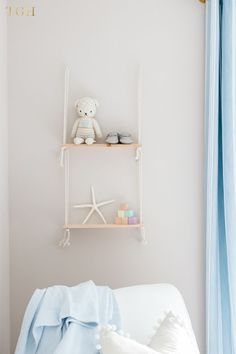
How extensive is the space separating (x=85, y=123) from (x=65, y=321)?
1195 mm

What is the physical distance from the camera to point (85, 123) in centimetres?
293

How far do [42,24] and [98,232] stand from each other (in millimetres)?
1244

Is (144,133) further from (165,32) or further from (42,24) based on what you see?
(42,24)

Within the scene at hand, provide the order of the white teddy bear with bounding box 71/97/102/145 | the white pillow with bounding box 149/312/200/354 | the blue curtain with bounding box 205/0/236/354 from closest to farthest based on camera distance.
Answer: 1. the white pillow with bounding box 149/312/200/354
2. the blue curtain with bounding box 205/0/236/354
3. the white teddy bear with bounding box 71/97/102/145

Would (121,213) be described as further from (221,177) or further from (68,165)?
(221,177)

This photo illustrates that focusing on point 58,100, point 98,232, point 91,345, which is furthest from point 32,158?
point 91,345

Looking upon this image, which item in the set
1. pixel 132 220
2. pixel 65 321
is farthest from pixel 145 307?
pixel 132 220

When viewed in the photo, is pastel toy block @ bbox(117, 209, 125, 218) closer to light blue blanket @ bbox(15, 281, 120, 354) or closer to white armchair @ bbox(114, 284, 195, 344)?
white armchair @ bbox(114, 284, 195, 344)

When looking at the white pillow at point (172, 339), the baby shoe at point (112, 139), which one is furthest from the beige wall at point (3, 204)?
the white pillow at point (172, 339)

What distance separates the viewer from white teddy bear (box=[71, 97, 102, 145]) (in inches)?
116

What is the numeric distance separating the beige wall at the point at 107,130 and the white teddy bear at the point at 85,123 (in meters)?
0.11

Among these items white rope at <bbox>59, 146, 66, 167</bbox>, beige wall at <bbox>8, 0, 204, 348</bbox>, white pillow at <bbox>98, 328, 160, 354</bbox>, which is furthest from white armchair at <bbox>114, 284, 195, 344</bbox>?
white rope at <bbox>59, 146, 66, 167</bbox>

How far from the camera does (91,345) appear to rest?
78.7 inches

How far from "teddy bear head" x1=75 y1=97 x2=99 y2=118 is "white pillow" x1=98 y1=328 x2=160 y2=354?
1.41m
